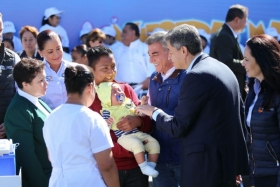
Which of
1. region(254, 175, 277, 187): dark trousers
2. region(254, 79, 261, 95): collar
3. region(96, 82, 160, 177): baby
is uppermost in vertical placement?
region(254, 79, 261, 95): collar

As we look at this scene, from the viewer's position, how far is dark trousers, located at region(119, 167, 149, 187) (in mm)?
4656

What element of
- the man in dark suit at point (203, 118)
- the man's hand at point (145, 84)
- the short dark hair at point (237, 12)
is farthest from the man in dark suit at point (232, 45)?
the man in dark suit at point (203, 118)

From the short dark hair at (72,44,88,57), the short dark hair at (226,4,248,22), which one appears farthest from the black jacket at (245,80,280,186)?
the short dark hair at (72,44,88,57)

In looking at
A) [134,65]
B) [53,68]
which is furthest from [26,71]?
[134,65]

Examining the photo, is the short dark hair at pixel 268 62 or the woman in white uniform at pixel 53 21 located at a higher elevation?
the short dark hair at pixel 268 62

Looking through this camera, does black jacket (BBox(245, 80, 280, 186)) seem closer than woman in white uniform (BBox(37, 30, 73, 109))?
Yes

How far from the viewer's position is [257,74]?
14.2 ft

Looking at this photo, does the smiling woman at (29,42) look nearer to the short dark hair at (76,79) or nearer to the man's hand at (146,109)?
the man's hand at (146,109)

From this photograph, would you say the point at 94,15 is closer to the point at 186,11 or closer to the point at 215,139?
the point at 186,11

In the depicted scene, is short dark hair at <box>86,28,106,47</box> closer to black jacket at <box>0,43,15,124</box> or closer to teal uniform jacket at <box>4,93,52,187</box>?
black jacket at <box>0,43,15,124</box>

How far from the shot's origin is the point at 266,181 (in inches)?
168

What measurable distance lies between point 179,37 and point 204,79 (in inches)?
15.1

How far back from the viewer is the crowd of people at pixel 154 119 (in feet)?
12.2

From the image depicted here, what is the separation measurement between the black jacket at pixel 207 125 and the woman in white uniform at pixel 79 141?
62cm
